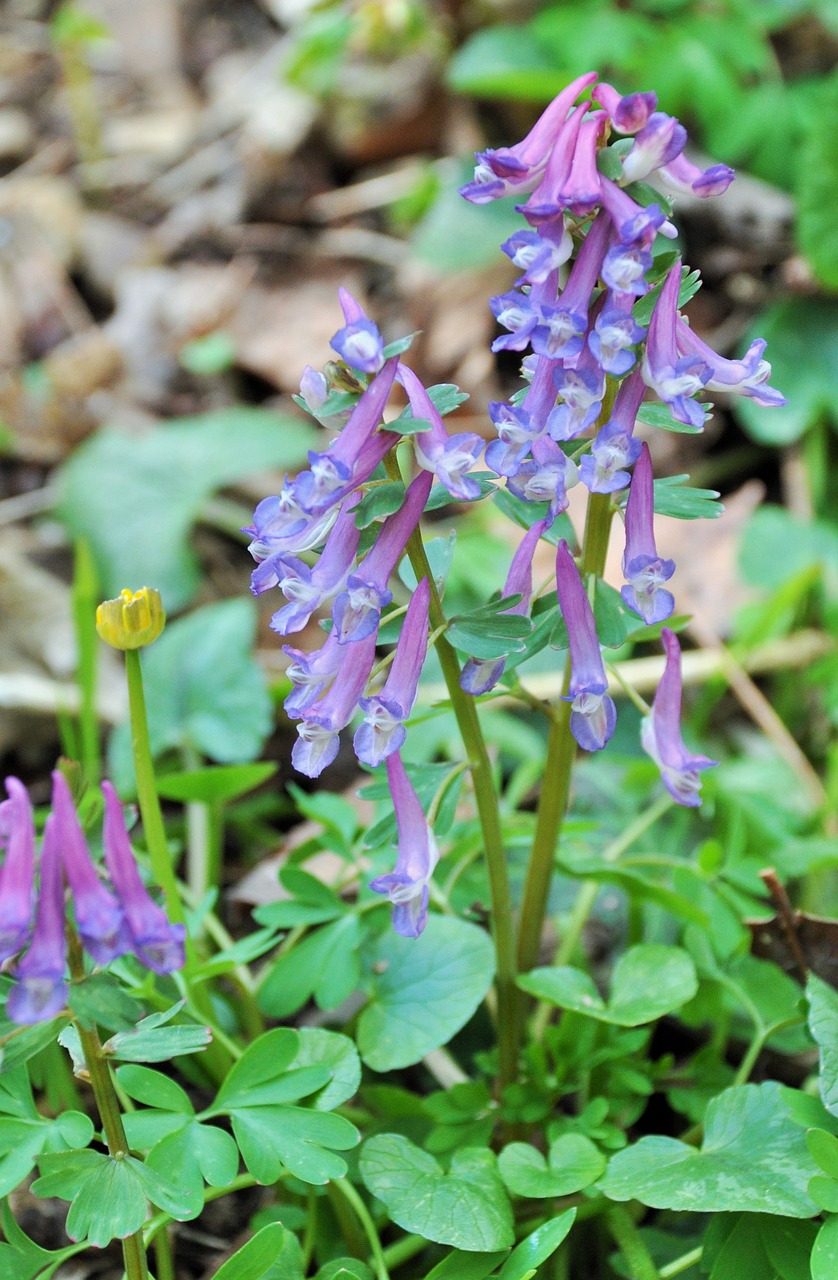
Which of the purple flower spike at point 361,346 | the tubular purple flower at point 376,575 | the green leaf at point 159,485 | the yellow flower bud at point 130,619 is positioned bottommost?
the green leaf at point 159,485

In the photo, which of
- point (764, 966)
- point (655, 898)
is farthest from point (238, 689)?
point (764, 966)

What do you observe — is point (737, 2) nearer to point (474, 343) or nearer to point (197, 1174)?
point (474, 343)

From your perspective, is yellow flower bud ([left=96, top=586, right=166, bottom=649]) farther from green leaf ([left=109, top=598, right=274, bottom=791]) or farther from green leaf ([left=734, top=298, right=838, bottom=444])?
green leaf ([left=734, top=298, right=838, bottom=444])

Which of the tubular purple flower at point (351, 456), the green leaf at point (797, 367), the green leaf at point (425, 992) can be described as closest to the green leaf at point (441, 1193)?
the green leaf at point (425, 992)

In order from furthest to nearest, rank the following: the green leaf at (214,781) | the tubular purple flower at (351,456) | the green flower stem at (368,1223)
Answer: the green leaf at (214,781)
the green flower stem at (368,1223)
the tubular purple flower at (351,456)

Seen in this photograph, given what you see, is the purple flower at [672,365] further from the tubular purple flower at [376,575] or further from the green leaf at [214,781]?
the green leaf at [214,781]
